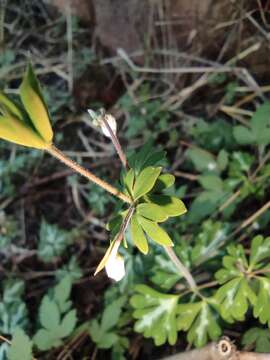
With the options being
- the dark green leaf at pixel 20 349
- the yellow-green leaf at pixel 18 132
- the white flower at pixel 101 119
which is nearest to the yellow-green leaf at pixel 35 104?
the yellow-green leaf at pixel 18 132

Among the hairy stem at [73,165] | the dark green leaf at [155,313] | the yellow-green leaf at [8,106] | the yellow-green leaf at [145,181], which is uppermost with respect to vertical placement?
the yellow-green leaf at [8,106]

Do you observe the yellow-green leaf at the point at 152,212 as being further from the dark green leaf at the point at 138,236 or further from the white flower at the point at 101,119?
the white flower at the point at 101,119

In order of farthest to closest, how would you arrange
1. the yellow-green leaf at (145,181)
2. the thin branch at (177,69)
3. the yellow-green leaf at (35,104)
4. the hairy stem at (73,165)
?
the thin branch at (177,69)
the yellow-green leaf at (145,181)
the hairy stem at (73,165)
the yellow-green leaf at (35,104)

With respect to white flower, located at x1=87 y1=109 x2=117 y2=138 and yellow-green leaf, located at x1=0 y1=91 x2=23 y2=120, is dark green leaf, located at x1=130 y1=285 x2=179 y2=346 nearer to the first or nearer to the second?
white flower, located at x1=87 y1=109 x2=117 y2=138

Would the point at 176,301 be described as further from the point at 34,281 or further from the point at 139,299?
the point at 34,281

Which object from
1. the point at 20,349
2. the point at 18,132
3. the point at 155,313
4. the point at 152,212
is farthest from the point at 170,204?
the point at 20,349

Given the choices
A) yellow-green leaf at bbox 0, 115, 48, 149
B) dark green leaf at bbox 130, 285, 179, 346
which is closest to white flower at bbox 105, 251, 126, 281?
yellow-green leaf at bbox 0, 115, 48, 149

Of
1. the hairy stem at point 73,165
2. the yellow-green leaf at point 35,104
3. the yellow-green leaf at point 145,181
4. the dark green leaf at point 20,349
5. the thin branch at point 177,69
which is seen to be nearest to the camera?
the yellow-green leaf at point 35,104
